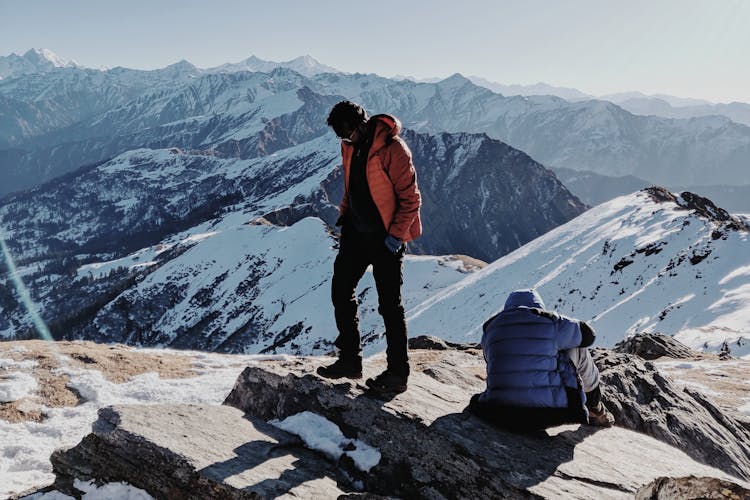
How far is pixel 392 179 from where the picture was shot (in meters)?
6.72

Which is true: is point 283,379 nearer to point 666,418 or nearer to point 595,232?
point 666,418

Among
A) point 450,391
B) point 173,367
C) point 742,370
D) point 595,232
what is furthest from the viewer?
point 595,232

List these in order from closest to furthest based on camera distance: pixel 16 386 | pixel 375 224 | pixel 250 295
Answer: pixel 375 224 < pixel 16 386 < pixel 250 295

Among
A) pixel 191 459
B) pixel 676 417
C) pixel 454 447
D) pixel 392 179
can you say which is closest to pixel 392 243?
pixel 392 179

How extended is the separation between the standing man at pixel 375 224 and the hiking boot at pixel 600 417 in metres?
2.96

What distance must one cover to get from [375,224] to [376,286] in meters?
1.02

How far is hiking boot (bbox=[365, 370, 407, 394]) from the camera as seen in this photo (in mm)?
7117

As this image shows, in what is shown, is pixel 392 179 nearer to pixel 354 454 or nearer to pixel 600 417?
pixel 354 454

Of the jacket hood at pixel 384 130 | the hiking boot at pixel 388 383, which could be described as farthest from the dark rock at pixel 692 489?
the jacket hood at pixel 384 130

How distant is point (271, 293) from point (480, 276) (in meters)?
59.7

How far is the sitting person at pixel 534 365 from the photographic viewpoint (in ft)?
20.0

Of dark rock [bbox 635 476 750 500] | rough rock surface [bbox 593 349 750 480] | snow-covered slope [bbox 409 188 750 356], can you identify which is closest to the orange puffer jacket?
dark rock [bbox 635 476 750 500]

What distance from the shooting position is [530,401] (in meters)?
6.18

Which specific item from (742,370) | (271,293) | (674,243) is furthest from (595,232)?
(271,293)
